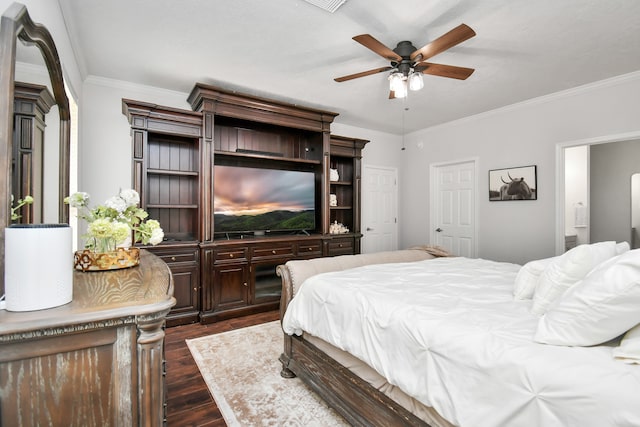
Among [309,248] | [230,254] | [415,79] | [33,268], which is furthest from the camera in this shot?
[309,248]

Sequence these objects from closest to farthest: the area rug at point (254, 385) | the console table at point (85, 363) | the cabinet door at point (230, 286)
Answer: the console table at point (85, 363), the area rug at point (254, 385), the cabinet door at point (230, 286)

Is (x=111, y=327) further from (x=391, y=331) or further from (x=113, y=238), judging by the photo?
(x=391, y=331)

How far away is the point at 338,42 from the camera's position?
8.70ft

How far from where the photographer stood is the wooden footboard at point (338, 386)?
4.82ft

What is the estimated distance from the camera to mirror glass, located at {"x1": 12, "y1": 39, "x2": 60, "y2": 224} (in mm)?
1076

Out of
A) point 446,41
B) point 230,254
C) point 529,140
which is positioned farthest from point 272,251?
point 529,140

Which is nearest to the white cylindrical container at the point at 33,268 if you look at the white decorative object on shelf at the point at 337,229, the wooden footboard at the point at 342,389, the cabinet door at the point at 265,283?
the wooden footboard at the point at 342,389

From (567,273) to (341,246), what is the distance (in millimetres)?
3346

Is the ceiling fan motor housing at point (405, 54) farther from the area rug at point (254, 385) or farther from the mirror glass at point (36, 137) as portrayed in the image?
the area rug at point (254, 385)

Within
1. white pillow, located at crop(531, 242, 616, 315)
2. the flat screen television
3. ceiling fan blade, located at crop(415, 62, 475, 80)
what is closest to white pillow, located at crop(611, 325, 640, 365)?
white pillow, located at crop(531, 242, 616, 315)

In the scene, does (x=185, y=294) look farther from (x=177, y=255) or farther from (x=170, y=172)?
(x=170, y=172)

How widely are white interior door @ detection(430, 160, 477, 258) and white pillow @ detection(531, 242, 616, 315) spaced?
140 inches

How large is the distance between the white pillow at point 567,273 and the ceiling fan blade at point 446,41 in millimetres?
1435

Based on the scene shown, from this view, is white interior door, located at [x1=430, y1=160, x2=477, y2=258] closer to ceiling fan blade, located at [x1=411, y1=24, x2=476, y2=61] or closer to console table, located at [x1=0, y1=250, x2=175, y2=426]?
ceiling fan blade, located at [x1=411, y1=24, x2=476, y2=61]
